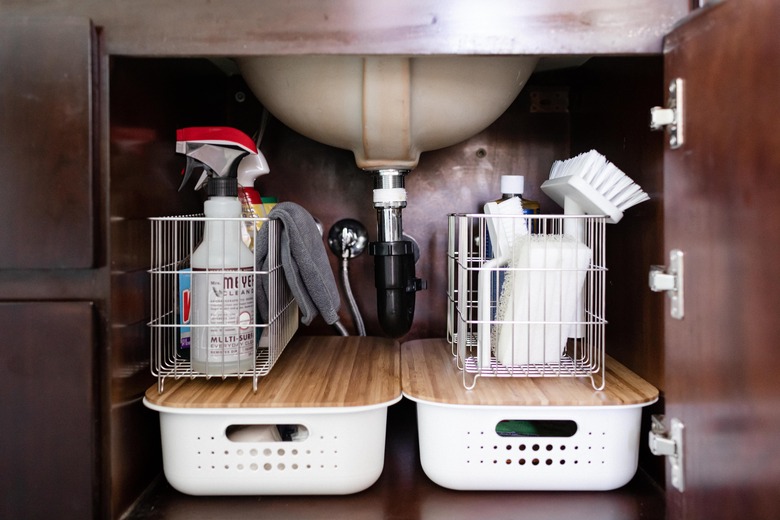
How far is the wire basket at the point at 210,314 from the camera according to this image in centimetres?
88

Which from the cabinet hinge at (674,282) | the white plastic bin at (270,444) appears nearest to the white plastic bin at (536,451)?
the white plastic bin at (270,444)

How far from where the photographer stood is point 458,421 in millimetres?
849

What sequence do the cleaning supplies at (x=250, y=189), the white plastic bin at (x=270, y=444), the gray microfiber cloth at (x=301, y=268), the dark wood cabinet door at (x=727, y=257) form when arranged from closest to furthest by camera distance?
the dark wood cabinet door at (x=727, y=257), the white plastic bin at (x=270, y=444), the gray microfiber cloth at (x=301, y=268), the cleaning supplies at (x=250, y=189)

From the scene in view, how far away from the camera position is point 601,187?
3.08 feet

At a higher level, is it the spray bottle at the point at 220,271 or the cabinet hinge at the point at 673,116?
the cabinet hinge at the point at 673,116

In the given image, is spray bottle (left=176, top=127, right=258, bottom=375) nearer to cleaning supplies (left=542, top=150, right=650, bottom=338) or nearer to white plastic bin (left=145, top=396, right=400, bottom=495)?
white plastic bin (left=145, top=396, right=400, bottom=495)

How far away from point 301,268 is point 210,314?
0.16m

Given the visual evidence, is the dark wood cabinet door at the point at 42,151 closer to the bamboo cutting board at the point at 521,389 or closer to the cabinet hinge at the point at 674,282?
the bamboo cutting board at the point at 521,389

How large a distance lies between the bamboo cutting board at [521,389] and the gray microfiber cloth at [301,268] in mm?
184

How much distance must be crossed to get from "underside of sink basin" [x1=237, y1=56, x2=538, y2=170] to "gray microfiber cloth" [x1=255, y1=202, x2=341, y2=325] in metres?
0.17

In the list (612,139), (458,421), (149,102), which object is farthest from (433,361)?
(149,102)

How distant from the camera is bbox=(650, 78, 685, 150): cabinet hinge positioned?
27.7 inches

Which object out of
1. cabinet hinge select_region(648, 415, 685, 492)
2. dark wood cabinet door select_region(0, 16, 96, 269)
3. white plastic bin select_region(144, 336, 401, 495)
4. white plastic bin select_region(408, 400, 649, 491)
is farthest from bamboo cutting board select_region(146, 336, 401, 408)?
cabinet hinge select_region(648, 415, 685, 492)

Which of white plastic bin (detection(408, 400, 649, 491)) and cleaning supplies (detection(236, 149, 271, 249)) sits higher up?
cleaning supplies (detection(236, 149, 271, 249))
